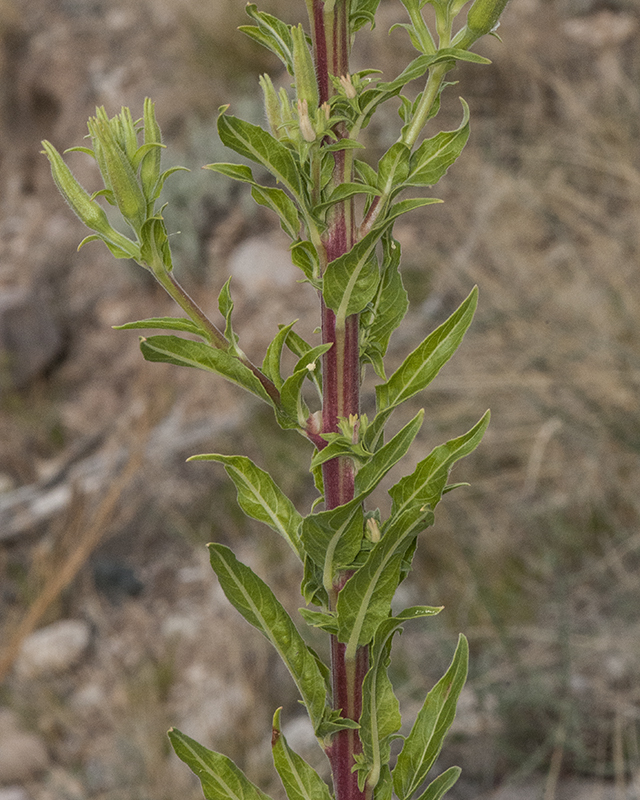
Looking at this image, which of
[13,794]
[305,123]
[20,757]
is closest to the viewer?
[305,123]

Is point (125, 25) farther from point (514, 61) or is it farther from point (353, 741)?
point (353, 741)

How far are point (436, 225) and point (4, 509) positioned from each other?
2529 millimetres

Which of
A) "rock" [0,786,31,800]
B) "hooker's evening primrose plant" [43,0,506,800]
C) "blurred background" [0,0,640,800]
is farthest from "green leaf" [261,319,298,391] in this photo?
"rock" [0,786,31,800]

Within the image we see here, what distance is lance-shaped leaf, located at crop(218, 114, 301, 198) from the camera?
2.19ft

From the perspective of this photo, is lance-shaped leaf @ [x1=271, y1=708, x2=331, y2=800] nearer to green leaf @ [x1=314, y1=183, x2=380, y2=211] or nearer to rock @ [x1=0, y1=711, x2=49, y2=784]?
green leaf @ [x1=314, y1=183, x2=380, y2=211]

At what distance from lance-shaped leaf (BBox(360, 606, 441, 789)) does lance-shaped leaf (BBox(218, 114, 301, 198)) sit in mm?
373

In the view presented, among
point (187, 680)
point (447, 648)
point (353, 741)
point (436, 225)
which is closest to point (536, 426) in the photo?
point (447, 648)

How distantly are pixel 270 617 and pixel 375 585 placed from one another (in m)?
0.13

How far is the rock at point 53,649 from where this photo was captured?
349cm

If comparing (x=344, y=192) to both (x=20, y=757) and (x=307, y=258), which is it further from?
(x=20, y=757)

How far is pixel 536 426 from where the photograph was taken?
3357 mm

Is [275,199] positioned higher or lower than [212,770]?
higher

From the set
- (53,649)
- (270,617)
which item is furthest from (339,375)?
(53,649)

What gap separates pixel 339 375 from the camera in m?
0.71
